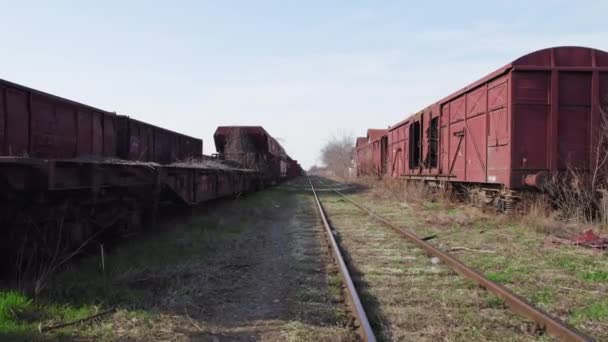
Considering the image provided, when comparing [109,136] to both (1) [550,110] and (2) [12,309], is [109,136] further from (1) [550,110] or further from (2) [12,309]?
(1) [550,110]

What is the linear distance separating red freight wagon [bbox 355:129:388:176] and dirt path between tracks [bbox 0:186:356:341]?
19.3 meters

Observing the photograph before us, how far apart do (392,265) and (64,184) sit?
4.47 m

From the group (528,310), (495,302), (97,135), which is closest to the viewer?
(528,310)

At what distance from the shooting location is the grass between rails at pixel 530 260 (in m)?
4.30

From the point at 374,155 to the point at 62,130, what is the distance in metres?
24.6

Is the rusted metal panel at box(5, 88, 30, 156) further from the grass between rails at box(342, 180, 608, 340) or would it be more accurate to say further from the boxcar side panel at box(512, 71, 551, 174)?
the boxcar side panel at box(512, 71, 551, 174)

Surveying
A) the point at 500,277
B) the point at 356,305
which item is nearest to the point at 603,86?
the point at 500,277

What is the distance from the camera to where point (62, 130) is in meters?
7.35

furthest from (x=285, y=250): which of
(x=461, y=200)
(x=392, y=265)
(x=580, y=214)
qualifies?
(x=461, y=200)

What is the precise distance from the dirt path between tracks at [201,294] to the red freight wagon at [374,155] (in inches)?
760

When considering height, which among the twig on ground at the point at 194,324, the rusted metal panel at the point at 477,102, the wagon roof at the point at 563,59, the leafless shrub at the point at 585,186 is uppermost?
the wagon roof at the point at 563,59

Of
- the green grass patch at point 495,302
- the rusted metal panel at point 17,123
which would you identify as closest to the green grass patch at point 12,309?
the rusted metal panel at point 17,123

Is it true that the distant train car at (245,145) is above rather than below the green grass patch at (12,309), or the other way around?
above

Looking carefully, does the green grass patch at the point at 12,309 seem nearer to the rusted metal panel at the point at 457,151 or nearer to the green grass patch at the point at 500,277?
the green grass patch at the point at 500,277
